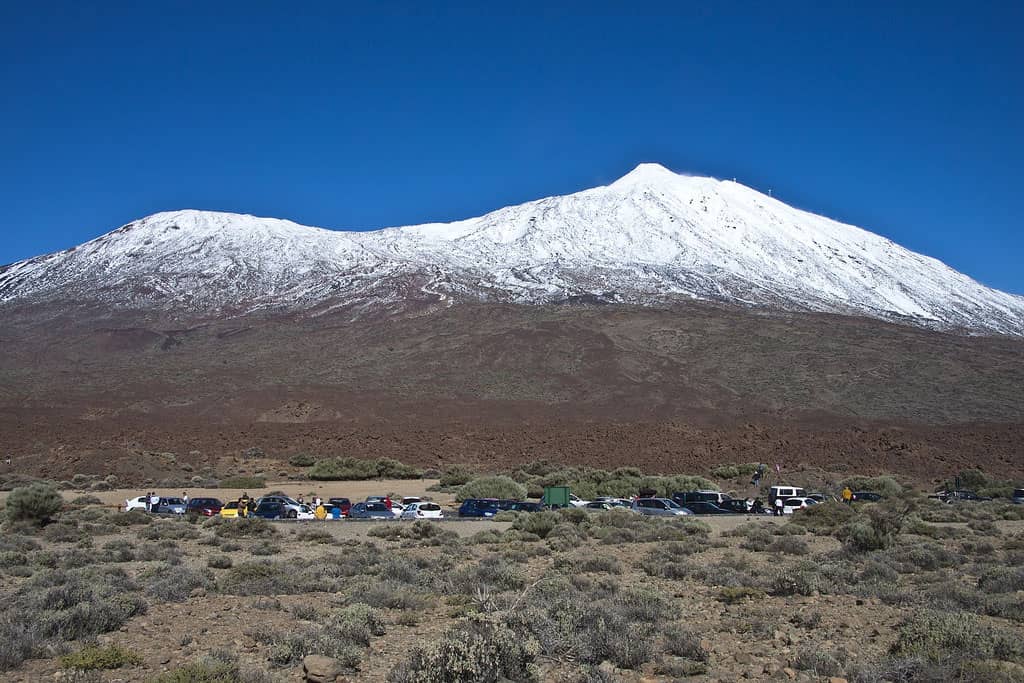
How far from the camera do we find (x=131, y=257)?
135750 mm

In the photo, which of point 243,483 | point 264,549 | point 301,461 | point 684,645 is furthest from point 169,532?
point 301,461

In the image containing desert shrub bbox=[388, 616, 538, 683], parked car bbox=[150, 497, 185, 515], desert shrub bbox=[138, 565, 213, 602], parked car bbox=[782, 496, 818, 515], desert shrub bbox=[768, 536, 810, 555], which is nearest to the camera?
desert shrub bbox=[388, 616, 538, 683]

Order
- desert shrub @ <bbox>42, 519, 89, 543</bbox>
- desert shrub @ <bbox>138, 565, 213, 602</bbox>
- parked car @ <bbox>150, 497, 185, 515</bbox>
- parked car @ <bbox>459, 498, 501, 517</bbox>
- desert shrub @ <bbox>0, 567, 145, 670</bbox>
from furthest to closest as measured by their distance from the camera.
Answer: parked car @ <bbox>459, 498, 501, 517</bbox> → parked car @ <bbox>150, 497, 185, 515</bbox> → desert shrub @ <bbox>42, 519, 89, 543</bbox> → desert shrub @ <bbox>138, 565, 213, 602</bbox> → desert shrub @ <bbox>0, 567, 145, 670</bbox>

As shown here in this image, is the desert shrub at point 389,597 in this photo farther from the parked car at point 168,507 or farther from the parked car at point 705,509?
the parked car at point 705,509

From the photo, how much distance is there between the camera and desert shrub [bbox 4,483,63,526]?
23.9 metres

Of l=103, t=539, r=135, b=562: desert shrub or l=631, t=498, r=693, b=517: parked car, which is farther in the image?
l=631, t=498, r=693, b=517: parked car

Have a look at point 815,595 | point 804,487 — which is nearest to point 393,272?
point 804,487

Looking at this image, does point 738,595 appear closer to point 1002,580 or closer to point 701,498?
point 1002,580

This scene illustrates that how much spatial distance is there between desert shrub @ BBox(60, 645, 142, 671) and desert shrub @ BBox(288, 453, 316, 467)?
50.7m

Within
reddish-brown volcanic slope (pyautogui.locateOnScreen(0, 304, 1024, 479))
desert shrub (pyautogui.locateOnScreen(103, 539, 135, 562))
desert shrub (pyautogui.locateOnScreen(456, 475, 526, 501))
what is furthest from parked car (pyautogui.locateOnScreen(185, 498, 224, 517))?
reddish-brown volcanic slope (pyautogui.locateOnScreen(0, 304, 1024, 479))

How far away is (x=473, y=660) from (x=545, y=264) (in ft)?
405

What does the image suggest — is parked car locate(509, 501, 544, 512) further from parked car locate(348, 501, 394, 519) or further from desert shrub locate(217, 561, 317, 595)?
desert shrub locate(217, 561, 317, 595)

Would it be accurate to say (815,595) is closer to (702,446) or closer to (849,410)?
(702,446)

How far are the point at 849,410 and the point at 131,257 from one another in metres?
115
